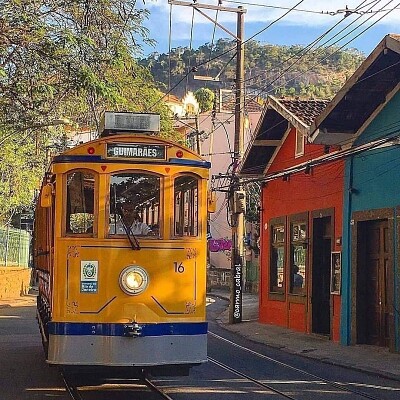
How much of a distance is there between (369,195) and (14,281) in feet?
81.8

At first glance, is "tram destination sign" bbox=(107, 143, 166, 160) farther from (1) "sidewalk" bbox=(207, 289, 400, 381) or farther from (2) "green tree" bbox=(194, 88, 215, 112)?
(2) "green tree" bbox=(194, 88, 215, 112)

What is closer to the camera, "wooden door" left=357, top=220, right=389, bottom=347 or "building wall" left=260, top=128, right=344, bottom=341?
"wooden door" left=357, top=220, right=389, bottom=347

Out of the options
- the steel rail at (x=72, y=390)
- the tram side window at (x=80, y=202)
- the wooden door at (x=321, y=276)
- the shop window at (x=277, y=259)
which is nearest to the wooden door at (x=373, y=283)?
the wooden door at (x=321, y=276)

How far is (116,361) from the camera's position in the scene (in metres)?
9.78

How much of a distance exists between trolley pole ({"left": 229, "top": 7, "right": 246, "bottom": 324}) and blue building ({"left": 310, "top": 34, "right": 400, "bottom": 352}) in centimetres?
586

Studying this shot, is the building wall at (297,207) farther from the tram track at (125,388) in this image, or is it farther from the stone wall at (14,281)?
the stone wall at (14,281)

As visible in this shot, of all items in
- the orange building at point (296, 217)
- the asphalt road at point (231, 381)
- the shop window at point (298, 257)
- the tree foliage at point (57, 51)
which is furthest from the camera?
the shop window at point (298, 257)

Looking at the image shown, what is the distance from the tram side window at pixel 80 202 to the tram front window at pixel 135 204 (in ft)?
0.90

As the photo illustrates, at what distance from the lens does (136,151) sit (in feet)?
34.3

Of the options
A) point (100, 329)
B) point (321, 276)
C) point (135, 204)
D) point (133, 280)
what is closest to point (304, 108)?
point (321, 276)

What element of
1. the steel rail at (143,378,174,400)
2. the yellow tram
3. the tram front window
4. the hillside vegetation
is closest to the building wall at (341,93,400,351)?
the steel rail at (143,378,174,400)

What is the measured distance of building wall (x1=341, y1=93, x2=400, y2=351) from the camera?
16.5 m

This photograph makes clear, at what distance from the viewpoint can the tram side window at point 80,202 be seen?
406 inches

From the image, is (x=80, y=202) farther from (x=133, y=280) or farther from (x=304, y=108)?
(x=304, y=108)
